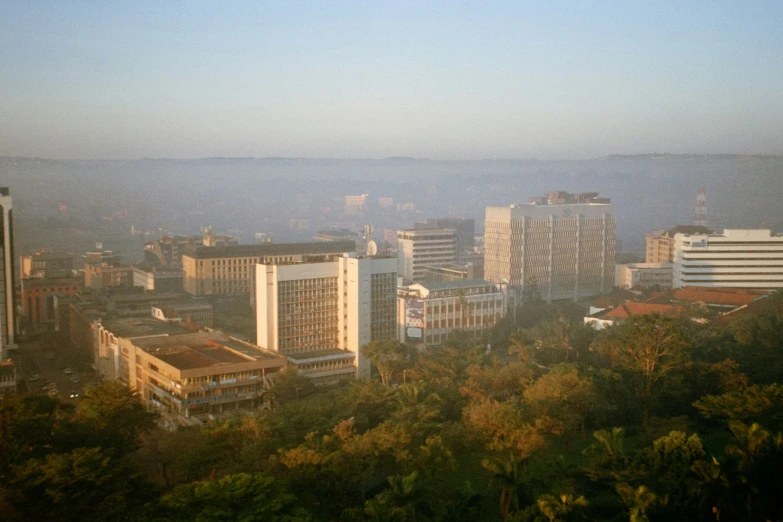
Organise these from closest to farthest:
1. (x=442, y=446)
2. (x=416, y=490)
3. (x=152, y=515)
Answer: (x=152, y=515), (x=416, y=490), (x=442, y=446)

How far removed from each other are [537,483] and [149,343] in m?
8.38

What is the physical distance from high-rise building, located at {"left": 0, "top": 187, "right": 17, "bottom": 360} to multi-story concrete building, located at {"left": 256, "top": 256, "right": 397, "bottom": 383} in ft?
15.6

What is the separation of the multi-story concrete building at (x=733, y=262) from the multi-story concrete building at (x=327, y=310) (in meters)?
9.58

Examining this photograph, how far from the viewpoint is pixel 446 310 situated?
1727 centimetres

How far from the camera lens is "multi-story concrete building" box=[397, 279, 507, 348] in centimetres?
1689

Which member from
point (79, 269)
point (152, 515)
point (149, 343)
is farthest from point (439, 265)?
point (152, 515)

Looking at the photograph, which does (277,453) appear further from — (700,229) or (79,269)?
(700,229)

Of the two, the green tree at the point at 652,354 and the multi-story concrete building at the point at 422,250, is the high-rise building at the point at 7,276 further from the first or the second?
the multi-story concrete building at the point at 422,250

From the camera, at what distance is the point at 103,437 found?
7918 millimetres

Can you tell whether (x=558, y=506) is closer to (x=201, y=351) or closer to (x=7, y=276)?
(x=201, y=351)

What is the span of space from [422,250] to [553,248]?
5052mm

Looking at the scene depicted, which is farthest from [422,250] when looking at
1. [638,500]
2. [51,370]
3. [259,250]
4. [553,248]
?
[638,500]

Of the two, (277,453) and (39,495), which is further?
(277,453)

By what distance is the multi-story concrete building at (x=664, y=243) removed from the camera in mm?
28066
